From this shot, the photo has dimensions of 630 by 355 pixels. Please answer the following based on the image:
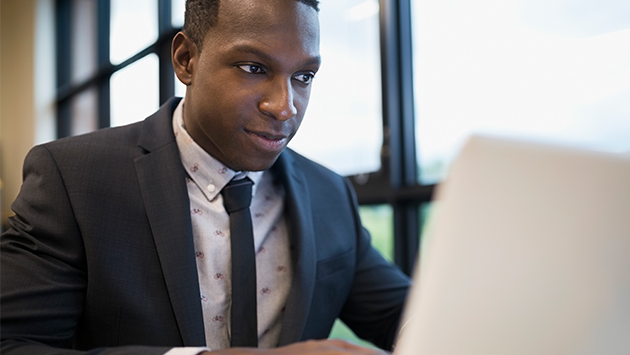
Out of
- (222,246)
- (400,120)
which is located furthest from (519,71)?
(222,246)

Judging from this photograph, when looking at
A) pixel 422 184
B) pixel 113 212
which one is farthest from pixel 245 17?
pixel 422 184

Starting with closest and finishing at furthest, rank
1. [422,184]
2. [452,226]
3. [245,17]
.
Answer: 1. [452,226]
2. [245,17]
3. [422,184]

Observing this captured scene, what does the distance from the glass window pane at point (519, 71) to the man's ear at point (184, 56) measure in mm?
563

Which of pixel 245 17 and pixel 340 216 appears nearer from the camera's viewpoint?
pixel 245 17

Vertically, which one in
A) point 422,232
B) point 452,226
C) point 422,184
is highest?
point 452,226

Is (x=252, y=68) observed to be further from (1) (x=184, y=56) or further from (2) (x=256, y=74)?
(1) (x=184, y=56)

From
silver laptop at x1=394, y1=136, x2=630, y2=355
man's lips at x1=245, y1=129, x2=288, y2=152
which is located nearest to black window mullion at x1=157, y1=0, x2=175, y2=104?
man's lips at x1=245, y1=129, x2=288, y2=152

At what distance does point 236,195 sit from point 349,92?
1.40m

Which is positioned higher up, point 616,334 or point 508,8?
point 508,8

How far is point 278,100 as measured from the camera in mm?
1014

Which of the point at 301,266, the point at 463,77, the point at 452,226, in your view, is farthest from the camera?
the point at 463,77

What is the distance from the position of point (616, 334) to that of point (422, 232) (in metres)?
1.81

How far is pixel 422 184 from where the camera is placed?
7.02ft

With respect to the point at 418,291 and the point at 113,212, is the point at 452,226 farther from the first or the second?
the point at 113,212
